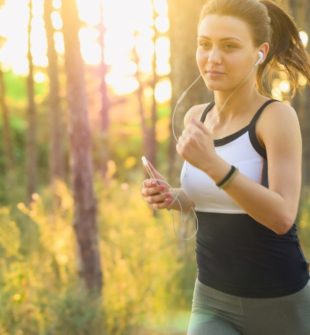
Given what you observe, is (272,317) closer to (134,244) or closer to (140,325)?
(140,325)

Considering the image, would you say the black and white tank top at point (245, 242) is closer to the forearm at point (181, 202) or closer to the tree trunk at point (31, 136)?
the forearm at point (181, 202)

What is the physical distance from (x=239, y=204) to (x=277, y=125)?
0.28m

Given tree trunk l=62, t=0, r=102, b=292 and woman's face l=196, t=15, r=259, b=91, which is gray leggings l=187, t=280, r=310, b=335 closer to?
woman's face l=196, t=15, r=259, b=91

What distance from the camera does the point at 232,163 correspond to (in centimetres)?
239

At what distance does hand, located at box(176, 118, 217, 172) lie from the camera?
2.13 m

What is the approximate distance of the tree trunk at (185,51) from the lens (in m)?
7.05

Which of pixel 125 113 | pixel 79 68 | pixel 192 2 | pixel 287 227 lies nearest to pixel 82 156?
pixel 79 68

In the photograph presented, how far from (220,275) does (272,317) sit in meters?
0.21

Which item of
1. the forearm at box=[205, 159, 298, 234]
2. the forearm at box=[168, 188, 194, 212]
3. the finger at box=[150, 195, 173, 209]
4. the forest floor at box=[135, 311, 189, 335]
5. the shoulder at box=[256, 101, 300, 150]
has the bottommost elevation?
the forest floor at box=[135, 311, 189, 335]

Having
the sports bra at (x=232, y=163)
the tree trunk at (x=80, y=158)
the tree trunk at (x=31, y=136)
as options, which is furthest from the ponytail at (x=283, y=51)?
the tree trunk at (x=31, y=136)

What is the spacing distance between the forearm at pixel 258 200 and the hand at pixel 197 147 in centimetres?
3

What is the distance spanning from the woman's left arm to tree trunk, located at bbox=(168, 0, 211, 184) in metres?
4.67

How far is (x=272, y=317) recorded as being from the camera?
2.46m

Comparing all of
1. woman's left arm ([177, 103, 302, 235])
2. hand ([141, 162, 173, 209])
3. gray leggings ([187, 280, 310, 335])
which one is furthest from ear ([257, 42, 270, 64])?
gray leggings ([187, 280, 310, 335])
